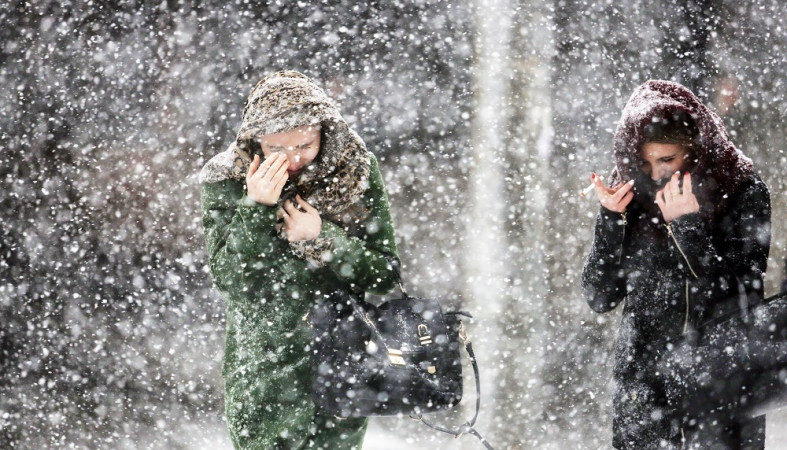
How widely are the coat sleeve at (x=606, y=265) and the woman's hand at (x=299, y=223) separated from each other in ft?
2.81

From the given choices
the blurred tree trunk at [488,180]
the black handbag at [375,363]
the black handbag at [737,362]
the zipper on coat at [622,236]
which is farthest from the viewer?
the blurred tree trunk at [488,180]

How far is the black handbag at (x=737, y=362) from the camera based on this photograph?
1638 mm

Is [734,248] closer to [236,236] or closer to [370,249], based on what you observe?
[370,249]

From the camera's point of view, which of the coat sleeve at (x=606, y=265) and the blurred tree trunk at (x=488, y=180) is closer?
the coat sleeve at (x=606, y=265)

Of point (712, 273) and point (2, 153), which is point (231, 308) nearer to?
point (712, 273)

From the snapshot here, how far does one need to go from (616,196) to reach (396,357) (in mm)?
809

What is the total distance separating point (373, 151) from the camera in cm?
270

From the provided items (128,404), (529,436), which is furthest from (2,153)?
(529,436)

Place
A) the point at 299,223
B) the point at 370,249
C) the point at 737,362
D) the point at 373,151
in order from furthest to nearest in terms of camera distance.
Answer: the point at 373,151 < the point at 370,249 < the point at 299,223 < the point at 737,362

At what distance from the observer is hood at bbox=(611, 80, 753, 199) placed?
176 centimetres

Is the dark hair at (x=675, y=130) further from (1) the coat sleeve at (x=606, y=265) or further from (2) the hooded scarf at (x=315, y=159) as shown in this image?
(2) the hooded scarf at (x=315, y=159)

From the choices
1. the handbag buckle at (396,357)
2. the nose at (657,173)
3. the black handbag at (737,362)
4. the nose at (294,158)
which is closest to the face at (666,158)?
the nose at (657,173)


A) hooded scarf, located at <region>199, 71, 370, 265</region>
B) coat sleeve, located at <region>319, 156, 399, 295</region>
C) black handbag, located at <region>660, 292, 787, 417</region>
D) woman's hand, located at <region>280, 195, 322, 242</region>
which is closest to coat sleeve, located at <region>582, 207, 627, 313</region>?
black handbag, located at <region>660, 292, 787, 417</region>

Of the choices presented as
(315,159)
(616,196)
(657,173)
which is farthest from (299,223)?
(657,173)
